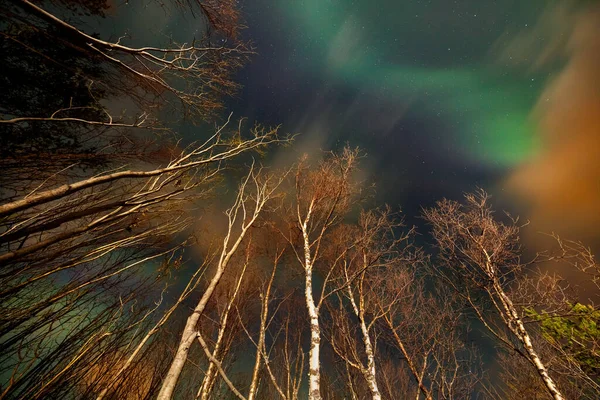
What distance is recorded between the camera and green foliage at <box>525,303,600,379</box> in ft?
22.9

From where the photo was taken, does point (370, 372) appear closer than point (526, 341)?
Yes

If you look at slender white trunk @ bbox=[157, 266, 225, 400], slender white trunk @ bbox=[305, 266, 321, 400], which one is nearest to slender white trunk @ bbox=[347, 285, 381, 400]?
slender white trunk @ bbox=[305, 266, 321, 400]

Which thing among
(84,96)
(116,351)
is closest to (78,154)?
(84,96)

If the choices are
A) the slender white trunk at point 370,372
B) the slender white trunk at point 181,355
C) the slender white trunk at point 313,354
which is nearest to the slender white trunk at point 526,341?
the slender white trunk at point 370,372

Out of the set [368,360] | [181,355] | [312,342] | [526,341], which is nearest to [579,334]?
[526,341]

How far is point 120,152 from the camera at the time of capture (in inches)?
181

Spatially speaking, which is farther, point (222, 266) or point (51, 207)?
point (51, 207)

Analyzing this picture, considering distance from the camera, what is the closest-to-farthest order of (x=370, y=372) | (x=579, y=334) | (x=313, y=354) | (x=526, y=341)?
(x=313, y=354), (x=370, y=372), (x=526, y=341), (x=579, y=334)

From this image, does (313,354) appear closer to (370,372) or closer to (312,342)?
(312,342)

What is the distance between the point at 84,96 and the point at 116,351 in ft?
15.5

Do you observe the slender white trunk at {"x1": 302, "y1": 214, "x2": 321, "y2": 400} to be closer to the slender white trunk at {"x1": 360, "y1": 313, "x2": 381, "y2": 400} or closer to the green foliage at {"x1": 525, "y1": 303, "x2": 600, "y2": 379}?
the slender white trunk at {"x1": 360, "y1": 313, "x2": 381, "y2": 400}

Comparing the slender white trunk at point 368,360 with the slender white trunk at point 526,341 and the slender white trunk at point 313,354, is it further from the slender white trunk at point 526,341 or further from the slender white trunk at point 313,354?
the slender white trunk at point 526,341

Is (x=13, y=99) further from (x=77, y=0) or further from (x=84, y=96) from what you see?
(x=77, y=0)

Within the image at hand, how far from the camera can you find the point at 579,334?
735 cm
